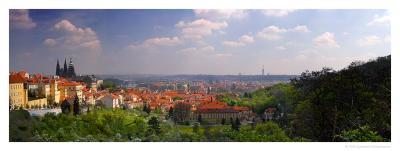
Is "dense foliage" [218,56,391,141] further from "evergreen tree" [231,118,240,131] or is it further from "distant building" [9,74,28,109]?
"distant building" [9,74,28,109]

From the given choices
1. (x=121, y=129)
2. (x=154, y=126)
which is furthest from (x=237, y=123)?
(x=121, y=129)

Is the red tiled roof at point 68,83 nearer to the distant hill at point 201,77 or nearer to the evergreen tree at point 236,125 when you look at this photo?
the distant hill at point 201,77

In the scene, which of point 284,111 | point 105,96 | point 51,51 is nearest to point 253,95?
point 284,111

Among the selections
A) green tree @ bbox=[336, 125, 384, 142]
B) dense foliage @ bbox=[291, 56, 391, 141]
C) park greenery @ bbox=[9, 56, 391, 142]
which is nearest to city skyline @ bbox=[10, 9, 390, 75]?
dense foliage @ bbox=[291, 56, 391, 141]
